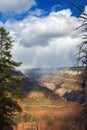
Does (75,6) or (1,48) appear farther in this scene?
(1,48)

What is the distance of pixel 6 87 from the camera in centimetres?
3841

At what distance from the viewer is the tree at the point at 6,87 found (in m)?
37.7

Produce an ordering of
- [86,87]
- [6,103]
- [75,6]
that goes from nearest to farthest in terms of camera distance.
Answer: [75,6]
[86,87]
[6,103]

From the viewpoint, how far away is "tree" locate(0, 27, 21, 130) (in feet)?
124

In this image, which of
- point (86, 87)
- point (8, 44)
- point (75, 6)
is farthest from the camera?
point (8, 44)

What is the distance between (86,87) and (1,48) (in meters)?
23.0

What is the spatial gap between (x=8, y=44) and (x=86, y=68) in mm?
23228

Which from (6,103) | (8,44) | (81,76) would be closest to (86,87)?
(81,76)

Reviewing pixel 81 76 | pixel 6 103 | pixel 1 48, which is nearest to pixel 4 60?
pixel 1 48

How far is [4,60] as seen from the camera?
130 ft

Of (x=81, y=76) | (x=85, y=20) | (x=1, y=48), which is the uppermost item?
(x=1, y=48)

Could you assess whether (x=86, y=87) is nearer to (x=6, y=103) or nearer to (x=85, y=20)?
(x=85, y=20)

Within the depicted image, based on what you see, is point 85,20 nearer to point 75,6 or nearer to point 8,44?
point 75,6

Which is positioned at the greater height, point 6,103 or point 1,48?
point 1,48
